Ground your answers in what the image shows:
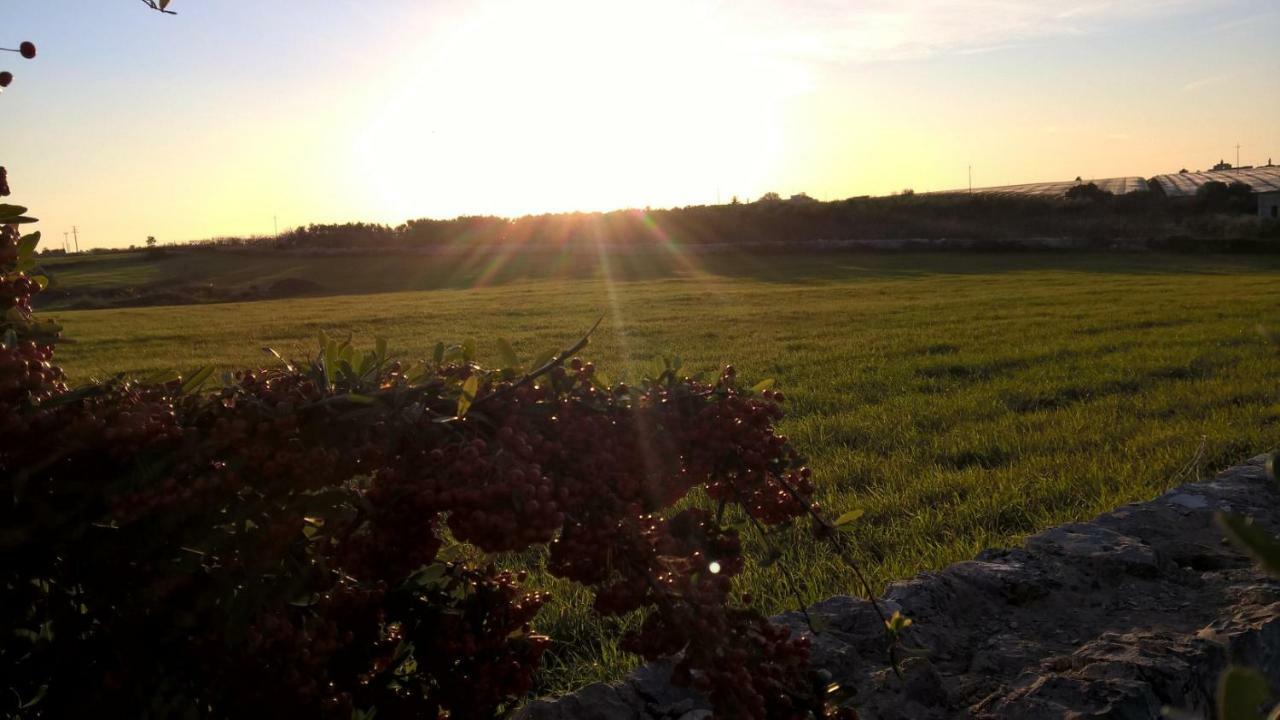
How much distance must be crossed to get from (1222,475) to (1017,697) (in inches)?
75.6

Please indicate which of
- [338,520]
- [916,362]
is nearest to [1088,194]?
[916,362]

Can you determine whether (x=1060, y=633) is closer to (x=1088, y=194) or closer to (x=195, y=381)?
(x=195, y=381)

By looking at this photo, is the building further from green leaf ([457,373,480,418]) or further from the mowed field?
green leaf ([457,373,480,418])

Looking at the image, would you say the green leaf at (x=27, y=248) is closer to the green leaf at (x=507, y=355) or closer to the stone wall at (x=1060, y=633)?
the green leaf at (x=507, y=355)

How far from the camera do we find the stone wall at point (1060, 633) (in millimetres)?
2000

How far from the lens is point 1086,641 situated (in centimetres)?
229

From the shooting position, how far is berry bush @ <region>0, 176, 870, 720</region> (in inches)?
50.5

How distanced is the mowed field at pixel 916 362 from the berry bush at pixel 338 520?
43 cm

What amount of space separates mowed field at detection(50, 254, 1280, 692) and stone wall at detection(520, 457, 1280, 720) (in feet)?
2.44

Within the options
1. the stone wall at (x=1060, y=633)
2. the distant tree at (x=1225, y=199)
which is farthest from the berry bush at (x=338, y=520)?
the distant tree at (x=1225, y=199)

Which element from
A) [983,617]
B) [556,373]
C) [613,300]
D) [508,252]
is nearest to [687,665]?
[556,373]

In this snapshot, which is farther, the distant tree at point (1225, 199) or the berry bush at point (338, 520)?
the distant tree at point (1225, 199)

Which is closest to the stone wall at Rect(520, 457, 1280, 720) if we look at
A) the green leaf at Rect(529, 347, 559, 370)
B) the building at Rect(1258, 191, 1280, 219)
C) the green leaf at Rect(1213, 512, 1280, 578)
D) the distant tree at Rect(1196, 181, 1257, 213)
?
the green leaf at Rect(529, 347, 559, 370)

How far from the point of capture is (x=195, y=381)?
5.06 ft
